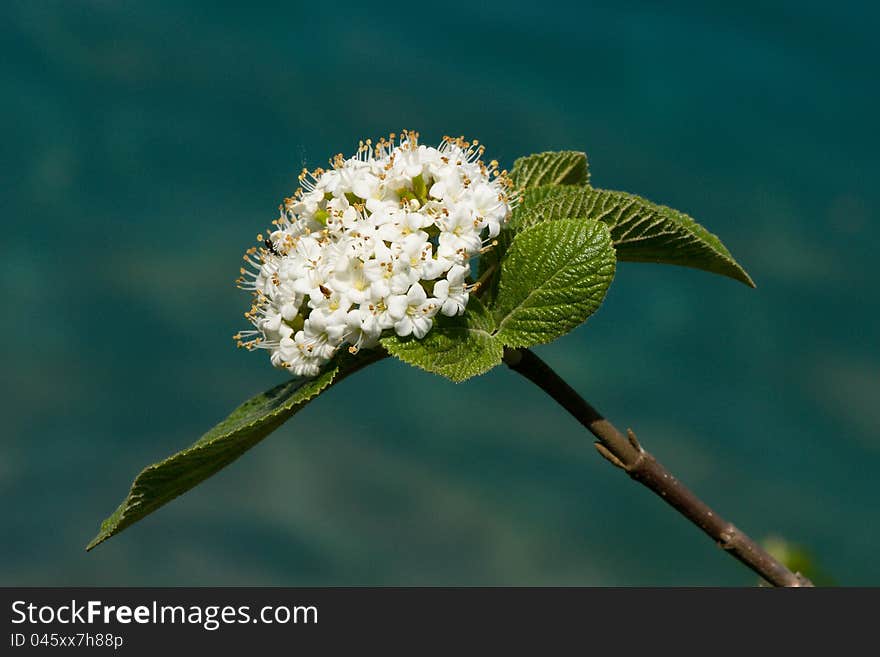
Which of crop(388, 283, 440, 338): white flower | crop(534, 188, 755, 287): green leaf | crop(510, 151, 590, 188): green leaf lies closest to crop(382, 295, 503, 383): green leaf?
crop(388, 283, 440, 338): white flower

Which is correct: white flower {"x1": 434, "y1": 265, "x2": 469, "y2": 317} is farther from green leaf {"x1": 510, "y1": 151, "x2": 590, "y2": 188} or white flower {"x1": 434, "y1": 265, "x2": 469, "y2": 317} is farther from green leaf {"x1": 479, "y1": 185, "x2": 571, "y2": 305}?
green leaf {"x1": 510, "y1": 151, "x2": 590, "y2": 188}

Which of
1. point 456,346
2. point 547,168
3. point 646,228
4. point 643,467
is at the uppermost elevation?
point 547,168

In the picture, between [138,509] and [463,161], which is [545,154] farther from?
[138,509]

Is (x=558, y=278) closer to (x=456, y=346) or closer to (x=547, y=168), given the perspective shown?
(x=456, y=346)

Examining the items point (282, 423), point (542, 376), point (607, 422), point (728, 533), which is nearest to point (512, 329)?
point (542, 376)

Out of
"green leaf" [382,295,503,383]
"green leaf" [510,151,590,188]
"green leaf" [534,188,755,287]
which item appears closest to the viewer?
"green leaf" [382,295,503,383]

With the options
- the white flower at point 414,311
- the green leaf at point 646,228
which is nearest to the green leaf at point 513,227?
the green leaf at point 646,228

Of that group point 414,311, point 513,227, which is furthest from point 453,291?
point 513,227
